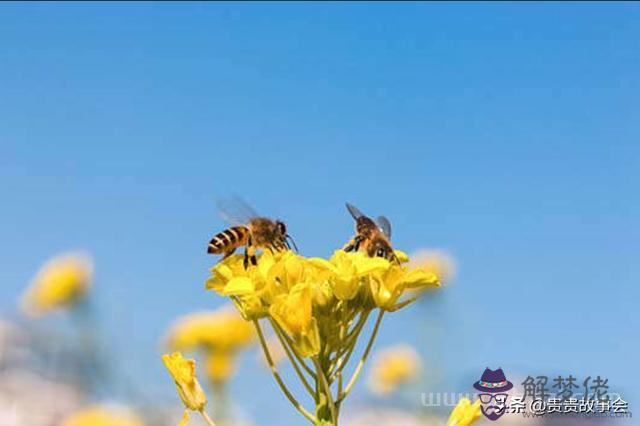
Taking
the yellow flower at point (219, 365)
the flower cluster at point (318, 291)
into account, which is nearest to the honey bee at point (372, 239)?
the flower cluster at point (318, 291)

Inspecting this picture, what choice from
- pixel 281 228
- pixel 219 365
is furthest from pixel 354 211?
pixel 219 365

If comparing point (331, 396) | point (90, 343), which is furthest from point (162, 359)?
point (90, 343)

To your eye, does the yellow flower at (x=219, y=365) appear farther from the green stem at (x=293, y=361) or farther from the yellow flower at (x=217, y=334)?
the green stem at (x=293, y=361)

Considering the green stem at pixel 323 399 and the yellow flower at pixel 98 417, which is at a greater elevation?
the yellow flower at pixel 98 417

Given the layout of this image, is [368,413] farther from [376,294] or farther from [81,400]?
[376,294]

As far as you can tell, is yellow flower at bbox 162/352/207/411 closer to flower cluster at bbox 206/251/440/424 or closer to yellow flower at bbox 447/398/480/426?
flower cluster at bbox 206/251/440/424

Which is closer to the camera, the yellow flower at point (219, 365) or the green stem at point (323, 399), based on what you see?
the green stem at point (323, 399)
